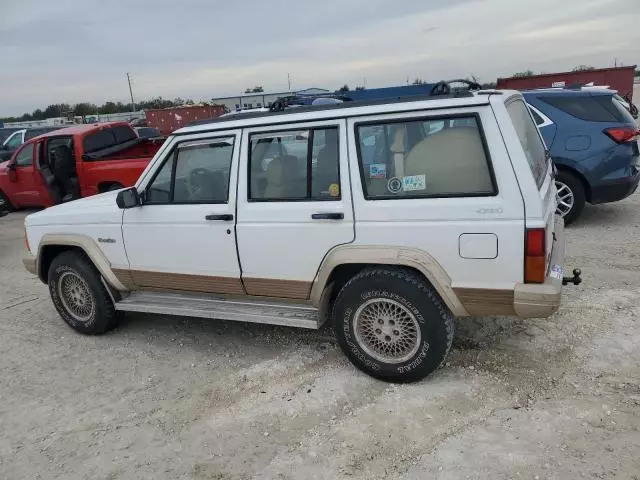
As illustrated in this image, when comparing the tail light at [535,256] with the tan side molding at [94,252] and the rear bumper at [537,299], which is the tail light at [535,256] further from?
the tan side molding at [94,252]

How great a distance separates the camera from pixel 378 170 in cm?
345

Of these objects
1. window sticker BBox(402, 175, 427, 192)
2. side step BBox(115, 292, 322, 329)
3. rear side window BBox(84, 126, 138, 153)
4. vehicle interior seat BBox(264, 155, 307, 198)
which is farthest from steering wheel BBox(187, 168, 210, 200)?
rear side window BBox(84, 126, 138, 153)

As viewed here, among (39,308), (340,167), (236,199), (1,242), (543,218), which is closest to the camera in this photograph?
(543,218)

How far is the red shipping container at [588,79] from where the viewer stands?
17266 mm

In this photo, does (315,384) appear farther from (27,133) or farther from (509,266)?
(27,133)

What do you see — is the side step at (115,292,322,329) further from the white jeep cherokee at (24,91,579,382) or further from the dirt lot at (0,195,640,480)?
the dirt lot at (0,195,640,480)

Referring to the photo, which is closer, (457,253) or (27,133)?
(457,253)

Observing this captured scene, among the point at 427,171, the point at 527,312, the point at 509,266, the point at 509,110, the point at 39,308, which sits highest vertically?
the point at 509,110

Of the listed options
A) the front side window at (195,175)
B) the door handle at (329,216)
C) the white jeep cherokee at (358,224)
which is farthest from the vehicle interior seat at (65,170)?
the door handle at (329,216)

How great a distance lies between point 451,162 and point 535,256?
29.5 inches

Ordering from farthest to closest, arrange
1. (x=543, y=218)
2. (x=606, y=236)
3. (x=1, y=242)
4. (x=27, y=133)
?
(x=27, y=133) → (x=1, y=242) → (x=606, y=236) → (x=543, y=218)

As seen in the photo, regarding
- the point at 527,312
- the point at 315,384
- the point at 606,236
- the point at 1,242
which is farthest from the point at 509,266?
the point at 1,242

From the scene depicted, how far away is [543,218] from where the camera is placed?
3004 millimetres

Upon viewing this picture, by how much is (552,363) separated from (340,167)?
2.01 metres
